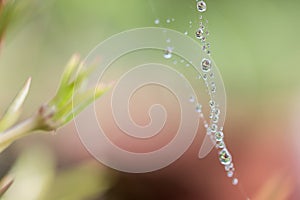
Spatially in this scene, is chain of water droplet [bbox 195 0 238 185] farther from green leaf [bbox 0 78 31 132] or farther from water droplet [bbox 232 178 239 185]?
green leaf [bbox 0 78 31 132]

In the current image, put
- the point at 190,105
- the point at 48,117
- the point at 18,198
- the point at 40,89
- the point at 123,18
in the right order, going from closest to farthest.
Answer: the point at 48,117 < the point at 18,198 < the point at 190,105 < the point at 40,89 < the point at 123,18

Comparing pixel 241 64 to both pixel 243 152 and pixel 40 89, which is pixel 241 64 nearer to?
pixel 243 152

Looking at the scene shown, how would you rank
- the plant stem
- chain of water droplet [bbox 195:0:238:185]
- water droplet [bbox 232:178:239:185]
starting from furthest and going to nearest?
water droplet [bbox 232:178:239:185] < chain of water droplet [bbox 195:0:238:185] < the plant stem

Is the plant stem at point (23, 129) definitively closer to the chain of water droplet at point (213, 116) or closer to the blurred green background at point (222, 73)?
the chain of water droplet at point (213, 116)

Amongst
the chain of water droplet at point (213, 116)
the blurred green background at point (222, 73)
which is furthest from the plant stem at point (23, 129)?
→ the blurred green background at point (222, 73)

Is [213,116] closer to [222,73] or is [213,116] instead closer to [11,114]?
[11,114]

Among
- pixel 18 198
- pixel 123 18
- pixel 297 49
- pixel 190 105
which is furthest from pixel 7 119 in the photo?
pixel 297 49

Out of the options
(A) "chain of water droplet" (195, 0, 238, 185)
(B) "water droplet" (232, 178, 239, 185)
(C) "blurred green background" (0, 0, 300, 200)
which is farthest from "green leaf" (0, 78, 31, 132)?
(B) "water droplet" (232, 178, 239, 185)

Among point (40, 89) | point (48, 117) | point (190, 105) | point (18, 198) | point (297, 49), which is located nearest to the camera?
point (48, 117)
